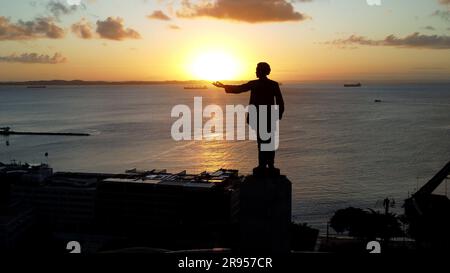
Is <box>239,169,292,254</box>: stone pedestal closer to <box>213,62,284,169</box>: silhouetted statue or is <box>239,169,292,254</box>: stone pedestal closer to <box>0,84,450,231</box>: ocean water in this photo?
<box>213,62,284,169</box>: silhouetted statue

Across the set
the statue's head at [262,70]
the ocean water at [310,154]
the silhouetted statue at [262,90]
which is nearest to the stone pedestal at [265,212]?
the silhouetted statue at [262,90]

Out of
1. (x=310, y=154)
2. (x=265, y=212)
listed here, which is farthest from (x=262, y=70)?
(x=310, y=154)

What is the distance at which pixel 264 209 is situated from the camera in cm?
611

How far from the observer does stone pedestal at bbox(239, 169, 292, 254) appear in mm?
6082

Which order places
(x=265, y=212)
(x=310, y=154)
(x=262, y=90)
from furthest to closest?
(x=310, y=154)
(x=262, y=90)
(x=265, y=212)

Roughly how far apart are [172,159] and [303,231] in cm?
3829

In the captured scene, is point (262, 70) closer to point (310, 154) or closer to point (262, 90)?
point (262, 90)

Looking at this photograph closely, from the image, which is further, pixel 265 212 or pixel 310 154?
pixel 310 154

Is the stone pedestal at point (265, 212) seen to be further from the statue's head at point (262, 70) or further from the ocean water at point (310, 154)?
the ocean water at point (310, 154)

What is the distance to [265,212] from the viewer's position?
611 centimetres

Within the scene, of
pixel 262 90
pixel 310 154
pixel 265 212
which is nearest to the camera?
pixel 265 212
